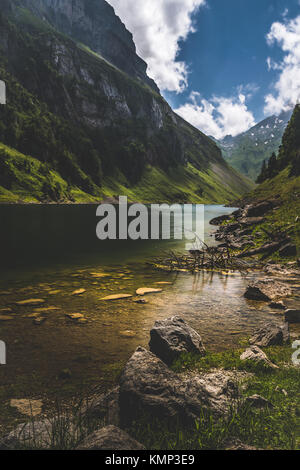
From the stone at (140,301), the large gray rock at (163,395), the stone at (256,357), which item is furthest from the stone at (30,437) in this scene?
the stone at (140,301)

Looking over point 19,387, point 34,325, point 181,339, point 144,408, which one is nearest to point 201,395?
point 144,408

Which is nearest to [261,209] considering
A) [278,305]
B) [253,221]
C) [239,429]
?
[253,221]

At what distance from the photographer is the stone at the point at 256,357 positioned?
9.98m

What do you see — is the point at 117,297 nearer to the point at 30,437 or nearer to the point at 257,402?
the point at 257,402

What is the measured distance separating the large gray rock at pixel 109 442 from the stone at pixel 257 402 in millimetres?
3326

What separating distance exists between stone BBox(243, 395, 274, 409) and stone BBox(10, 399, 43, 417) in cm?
591

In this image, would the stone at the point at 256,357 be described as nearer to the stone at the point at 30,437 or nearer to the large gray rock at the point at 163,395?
the large gray rock at the point at 163,395

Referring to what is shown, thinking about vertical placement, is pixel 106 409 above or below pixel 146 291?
below

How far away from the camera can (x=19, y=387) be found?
29.2ft

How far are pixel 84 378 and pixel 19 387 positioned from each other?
82.7 inches

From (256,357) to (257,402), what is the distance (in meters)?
3.22

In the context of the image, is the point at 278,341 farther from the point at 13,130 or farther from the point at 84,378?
the point at 13,130

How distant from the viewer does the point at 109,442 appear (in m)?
5.33

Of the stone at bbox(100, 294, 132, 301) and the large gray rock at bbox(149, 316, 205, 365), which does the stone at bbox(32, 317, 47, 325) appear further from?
the large gray rock at bbox(149, 316, 205, 365)
